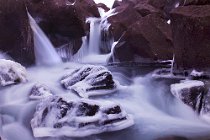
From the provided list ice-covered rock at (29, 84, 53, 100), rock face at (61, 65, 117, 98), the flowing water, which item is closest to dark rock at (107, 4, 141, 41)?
the flowing water

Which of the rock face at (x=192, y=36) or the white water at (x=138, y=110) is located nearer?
the white water at (x=138, y=110)

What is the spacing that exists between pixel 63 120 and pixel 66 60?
493 centimetres

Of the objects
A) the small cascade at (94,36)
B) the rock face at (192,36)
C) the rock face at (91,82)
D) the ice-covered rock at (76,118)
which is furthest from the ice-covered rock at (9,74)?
the small cascade at (94,36)

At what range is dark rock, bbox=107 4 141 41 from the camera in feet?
31.5

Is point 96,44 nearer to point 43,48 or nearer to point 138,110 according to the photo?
point 43,48

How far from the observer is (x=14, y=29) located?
25.6ft

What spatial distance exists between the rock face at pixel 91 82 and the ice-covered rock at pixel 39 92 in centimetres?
47

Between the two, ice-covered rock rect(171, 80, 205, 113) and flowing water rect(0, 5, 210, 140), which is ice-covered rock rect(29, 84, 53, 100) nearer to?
flowing water rect(0, 5, 210, 140)

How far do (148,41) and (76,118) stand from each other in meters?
3.89

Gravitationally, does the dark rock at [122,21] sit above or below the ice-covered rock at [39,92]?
above

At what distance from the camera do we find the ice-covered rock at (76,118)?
166 inches

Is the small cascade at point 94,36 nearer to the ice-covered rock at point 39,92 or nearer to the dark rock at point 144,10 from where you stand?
the dark rock at point 144,10

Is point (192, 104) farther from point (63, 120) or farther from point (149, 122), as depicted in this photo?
point (63, 120)

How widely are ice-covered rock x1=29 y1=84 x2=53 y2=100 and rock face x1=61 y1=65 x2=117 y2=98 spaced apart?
1.55ft
